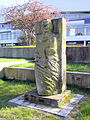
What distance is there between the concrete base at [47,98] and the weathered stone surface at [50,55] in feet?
0.44

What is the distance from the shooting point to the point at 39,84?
3584 mm

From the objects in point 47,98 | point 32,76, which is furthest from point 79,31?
point 47,98

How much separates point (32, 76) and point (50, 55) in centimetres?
247

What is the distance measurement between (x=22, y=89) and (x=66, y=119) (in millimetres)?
2443

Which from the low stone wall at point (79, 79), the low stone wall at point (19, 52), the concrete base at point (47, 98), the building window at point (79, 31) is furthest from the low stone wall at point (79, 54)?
the building window at point (79, 31)

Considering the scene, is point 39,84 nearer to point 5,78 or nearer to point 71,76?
point 71,76

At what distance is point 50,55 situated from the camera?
3.48 m

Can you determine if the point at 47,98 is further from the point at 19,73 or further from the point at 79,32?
the point at 79,32

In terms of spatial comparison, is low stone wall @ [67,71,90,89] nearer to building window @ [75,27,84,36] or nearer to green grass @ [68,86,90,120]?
green grass @ [68,86,90,120]

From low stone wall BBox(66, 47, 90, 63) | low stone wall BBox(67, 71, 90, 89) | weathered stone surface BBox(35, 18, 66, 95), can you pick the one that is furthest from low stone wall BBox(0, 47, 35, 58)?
weathered stone surface BBox(35, 18, 66, 95)

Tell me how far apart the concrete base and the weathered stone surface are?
0.13m

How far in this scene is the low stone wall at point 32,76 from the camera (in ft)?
15.0

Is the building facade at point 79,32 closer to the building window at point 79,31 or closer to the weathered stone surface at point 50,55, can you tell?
the building window at point 79,31

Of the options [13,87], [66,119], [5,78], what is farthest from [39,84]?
[5,78]
